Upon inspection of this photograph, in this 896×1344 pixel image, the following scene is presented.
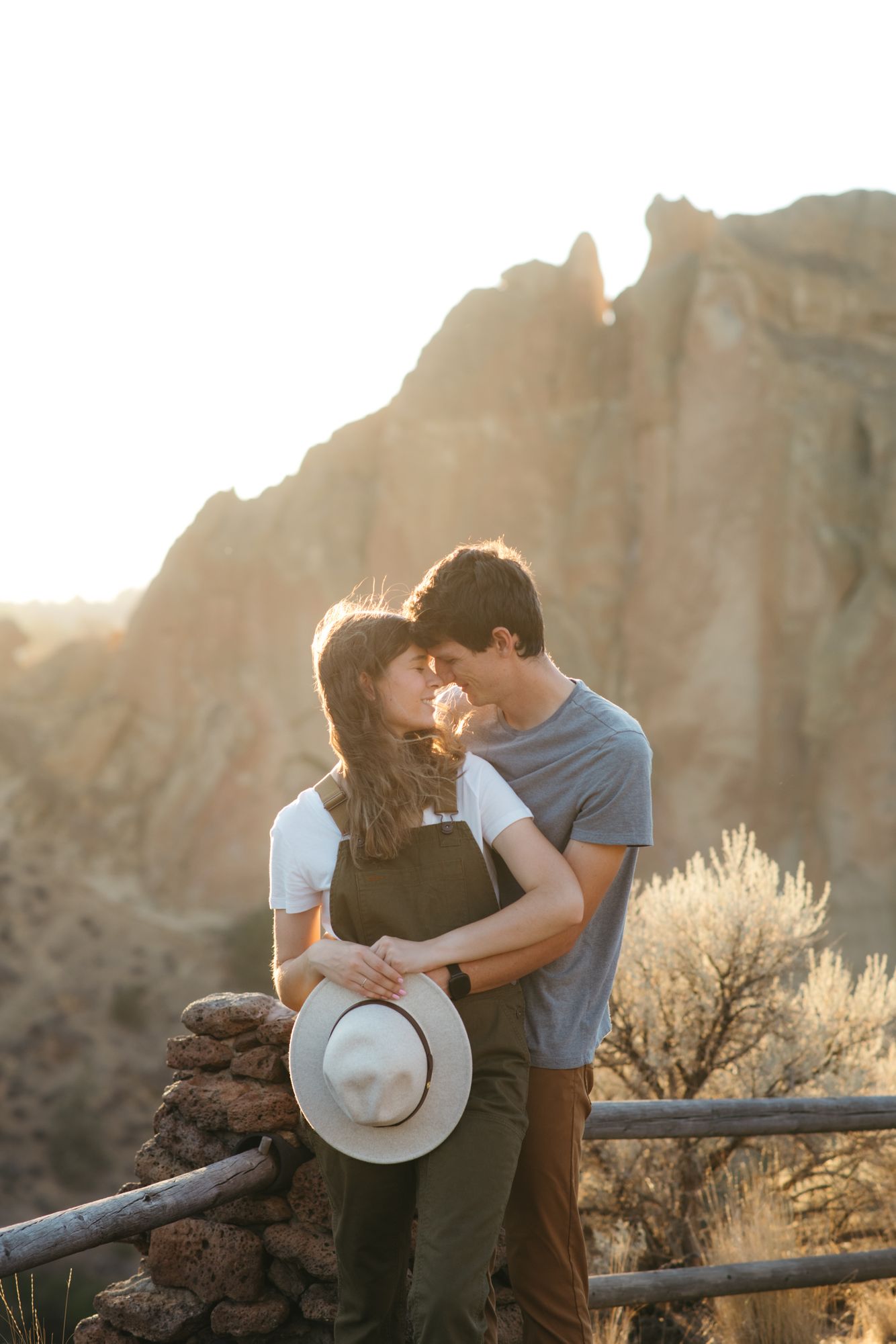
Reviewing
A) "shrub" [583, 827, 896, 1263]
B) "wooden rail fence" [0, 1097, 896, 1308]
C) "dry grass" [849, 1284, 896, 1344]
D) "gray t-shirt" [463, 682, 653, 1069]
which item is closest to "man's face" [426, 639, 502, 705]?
"gray t-shirt" [463, 682, 653, 1069]

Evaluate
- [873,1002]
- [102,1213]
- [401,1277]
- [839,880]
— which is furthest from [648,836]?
[839,880]

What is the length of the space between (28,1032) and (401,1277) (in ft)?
71.9

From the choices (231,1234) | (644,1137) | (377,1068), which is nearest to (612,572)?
(644,1137)

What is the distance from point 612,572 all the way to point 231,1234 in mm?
24274

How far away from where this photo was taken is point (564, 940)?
2.33m

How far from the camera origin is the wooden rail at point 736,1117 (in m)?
3.53

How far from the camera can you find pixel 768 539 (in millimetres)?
24766

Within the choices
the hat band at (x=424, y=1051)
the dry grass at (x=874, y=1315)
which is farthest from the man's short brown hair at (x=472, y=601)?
the dry grass at (x=874, y=1315)

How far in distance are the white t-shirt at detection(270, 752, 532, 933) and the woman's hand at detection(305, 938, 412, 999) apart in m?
0.12

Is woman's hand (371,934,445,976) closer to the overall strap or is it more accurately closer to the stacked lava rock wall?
the overall strap

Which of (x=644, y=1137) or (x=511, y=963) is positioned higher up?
(x=511, y=963)

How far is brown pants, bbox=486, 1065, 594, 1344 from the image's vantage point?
7.95 ft

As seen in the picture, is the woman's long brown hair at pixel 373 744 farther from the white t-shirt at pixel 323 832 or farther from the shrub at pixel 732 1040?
the shrub at pixel 732 1040

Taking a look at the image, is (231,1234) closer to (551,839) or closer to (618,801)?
(551,839)
